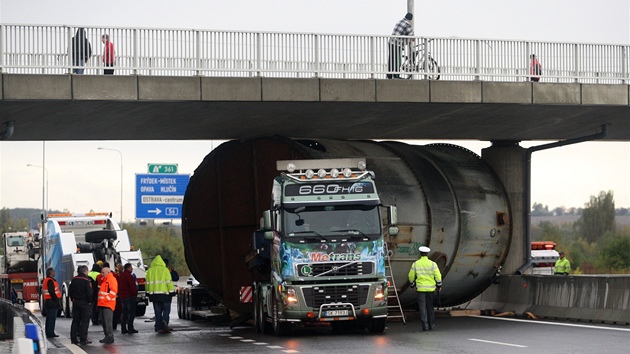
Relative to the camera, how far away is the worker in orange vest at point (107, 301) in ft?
75.6

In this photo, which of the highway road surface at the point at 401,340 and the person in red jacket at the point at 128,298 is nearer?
the highway road surface at the point at 401,340

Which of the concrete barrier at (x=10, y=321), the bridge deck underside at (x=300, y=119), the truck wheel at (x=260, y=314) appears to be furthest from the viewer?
the bridge deck underside at (x=300, y=119)

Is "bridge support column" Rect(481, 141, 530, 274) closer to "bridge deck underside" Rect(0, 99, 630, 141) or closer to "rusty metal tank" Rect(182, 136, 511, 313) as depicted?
"bridge deck underside" Rect(0, 99, 630, 141)

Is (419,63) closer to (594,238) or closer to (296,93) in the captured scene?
(296,93)

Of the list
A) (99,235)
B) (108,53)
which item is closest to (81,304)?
(108,53)

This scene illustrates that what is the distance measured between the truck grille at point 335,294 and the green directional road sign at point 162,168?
2671 centimetres

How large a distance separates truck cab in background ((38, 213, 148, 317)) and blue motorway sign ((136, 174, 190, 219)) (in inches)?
232

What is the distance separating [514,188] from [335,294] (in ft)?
33.4

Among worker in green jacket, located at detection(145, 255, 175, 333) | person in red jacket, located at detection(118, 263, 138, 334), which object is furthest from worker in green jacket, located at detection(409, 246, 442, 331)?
person in red jacket, located at detection(118, 263, 138, 334)

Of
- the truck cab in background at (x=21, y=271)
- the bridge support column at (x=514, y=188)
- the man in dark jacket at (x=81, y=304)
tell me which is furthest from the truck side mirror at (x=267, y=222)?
the truck cab in background at (x=21, y=271)

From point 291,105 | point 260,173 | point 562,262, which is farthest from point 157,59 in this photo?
point 562,262

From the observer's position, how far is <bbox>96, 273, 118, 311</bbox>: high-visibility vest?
75.5 feet

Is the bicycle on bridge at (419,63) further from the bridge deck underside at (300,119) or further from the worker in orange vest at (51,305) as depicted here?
the worker in orange vest at (51,305)

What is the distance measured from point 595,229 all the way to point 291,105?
12390cm
